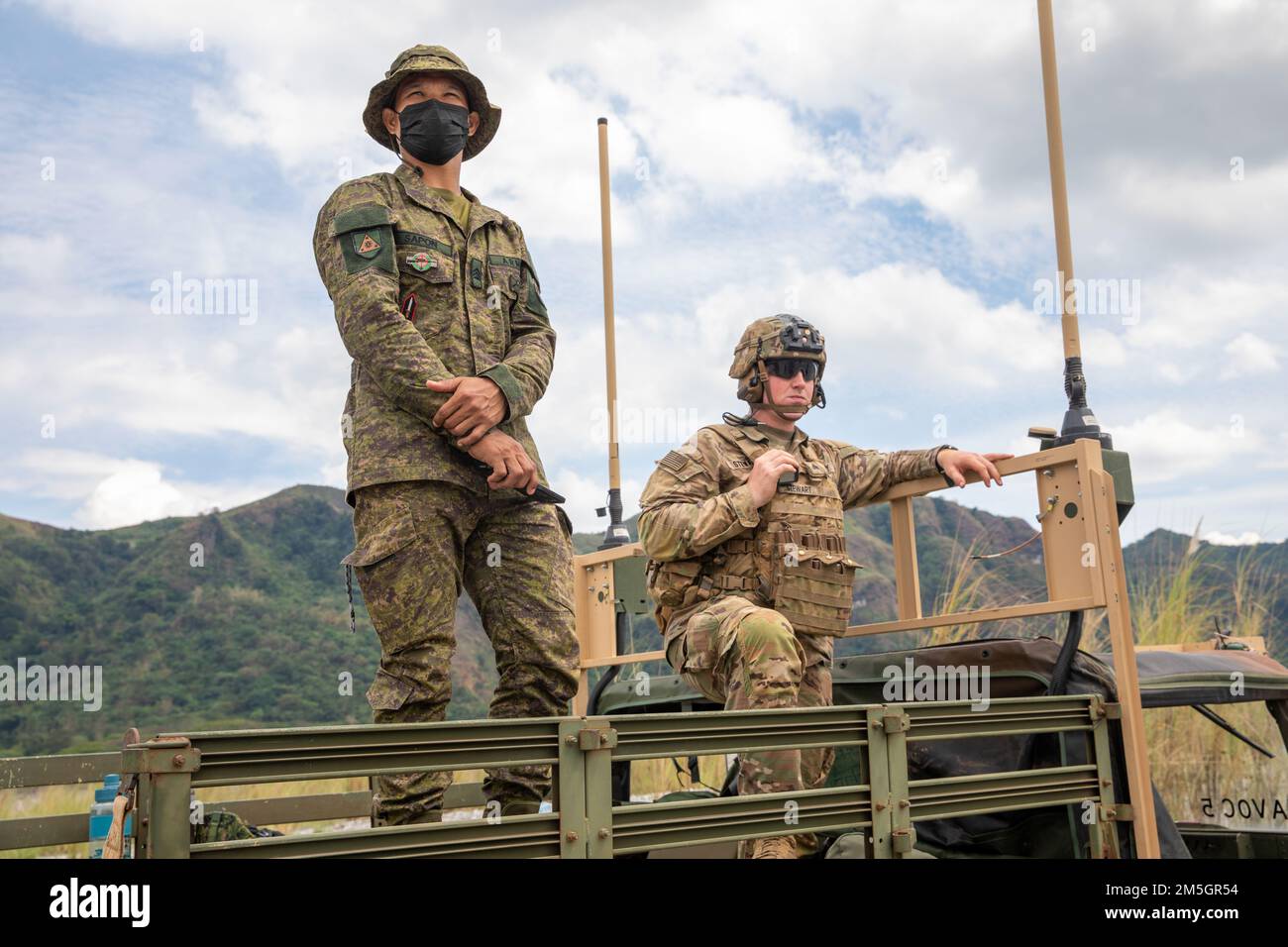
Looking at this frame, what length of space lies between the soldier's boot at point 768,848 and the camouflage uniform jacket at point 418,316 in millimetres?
1146

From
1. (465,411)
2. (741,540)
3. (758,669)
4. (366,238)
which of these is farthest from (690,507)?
(366,238)

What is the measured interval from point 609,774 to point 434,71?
211 centimetres

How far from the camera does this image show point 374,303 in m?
3.18

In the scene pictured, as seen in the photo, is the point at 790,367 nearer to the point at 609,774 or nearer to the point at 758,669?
Answer: the point at 758,669

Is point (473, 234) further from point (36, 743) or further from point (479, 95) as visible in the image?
point (36, 743)

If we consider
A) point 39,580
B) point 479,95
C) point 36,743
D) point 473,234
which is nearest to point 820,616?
point 473,234

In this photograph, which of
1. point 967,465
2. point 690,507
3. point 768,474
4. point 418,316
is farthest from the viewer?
point 967,465

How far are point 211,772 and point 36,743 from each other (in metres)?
32.9

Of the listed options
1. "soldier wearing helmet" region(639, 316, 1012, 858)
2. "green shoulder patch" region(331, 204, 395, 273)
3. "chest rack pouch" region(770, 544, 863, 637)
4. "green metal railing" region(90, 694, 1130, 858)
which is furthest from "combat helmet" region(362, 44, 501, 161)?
"green metal railing" region(90, 694, 1130, 858)

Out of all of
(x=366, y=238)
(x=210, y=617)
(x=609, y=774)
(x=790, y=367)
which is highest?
(x=210, y=617)

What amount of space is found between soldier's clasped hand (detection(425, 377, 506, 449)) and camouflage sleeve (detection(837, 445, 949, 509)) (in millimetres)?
1445

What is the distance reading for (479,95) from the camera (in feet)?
11.8

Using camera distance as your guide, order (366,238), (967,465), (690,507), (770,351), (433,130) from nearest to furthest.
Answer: (366,238)
(433,130)
(690,507)
(967,465)
(770,351)

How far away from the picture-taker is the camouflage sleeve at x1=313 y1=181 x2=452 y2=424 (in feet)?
10.3
